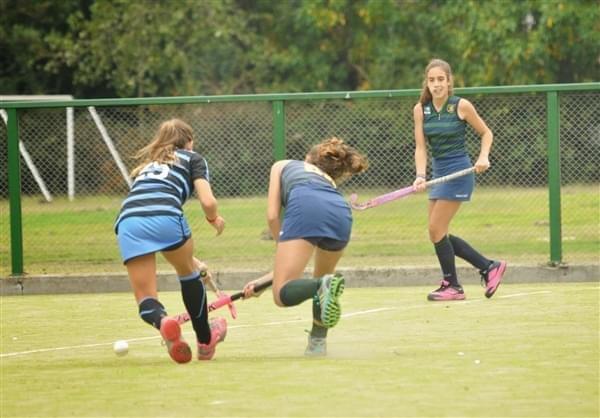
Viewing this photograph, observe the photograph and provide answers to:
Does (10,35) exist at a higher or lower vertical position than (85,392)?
higher

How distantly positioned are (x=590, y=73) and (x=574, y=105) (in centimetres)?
1299

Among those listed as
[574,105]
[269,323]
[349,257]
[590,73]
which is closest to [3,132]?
[349,257]

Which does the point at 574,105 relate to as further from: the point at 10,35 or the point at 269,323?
the point at 10,35

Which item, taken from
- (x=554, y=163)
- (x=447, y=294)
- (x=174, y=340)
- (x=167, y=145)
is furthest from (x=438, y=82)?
(x=174, y=340)

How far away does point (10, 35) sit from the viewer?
2947 cm

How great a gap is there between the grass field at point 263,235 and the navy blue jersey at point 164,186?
217 inches

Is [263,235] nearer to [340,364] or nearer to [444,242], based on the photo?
[444,242]

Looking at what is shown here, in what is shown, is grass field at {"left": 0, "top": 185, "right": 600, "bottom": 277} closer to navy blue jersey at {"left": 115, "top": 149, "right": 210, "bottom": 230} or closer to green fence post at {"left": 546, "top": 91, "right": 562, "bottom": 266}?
green fence post at {"left": 546, "top": 91, "right": 562, "bottom": 266}

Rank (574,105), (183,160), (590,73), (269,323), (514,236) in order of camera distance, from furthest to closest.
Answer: (590,73)
(514,236)
(574,105)
(269,323)
(183,160)

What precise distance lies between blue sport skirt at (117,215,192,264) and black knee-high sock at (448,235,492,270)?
4087 millimetres

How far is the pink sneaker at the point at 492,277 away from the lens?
39.8ft

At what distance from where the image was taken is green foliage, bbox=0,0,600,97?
26.2 metres

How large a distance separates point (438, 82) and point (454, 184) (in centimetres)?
85

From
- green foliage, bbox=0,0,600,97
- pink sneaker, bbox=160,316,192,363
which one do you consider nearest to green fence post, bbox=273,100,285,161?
pink sneaker, bbox=160,316,192,363
